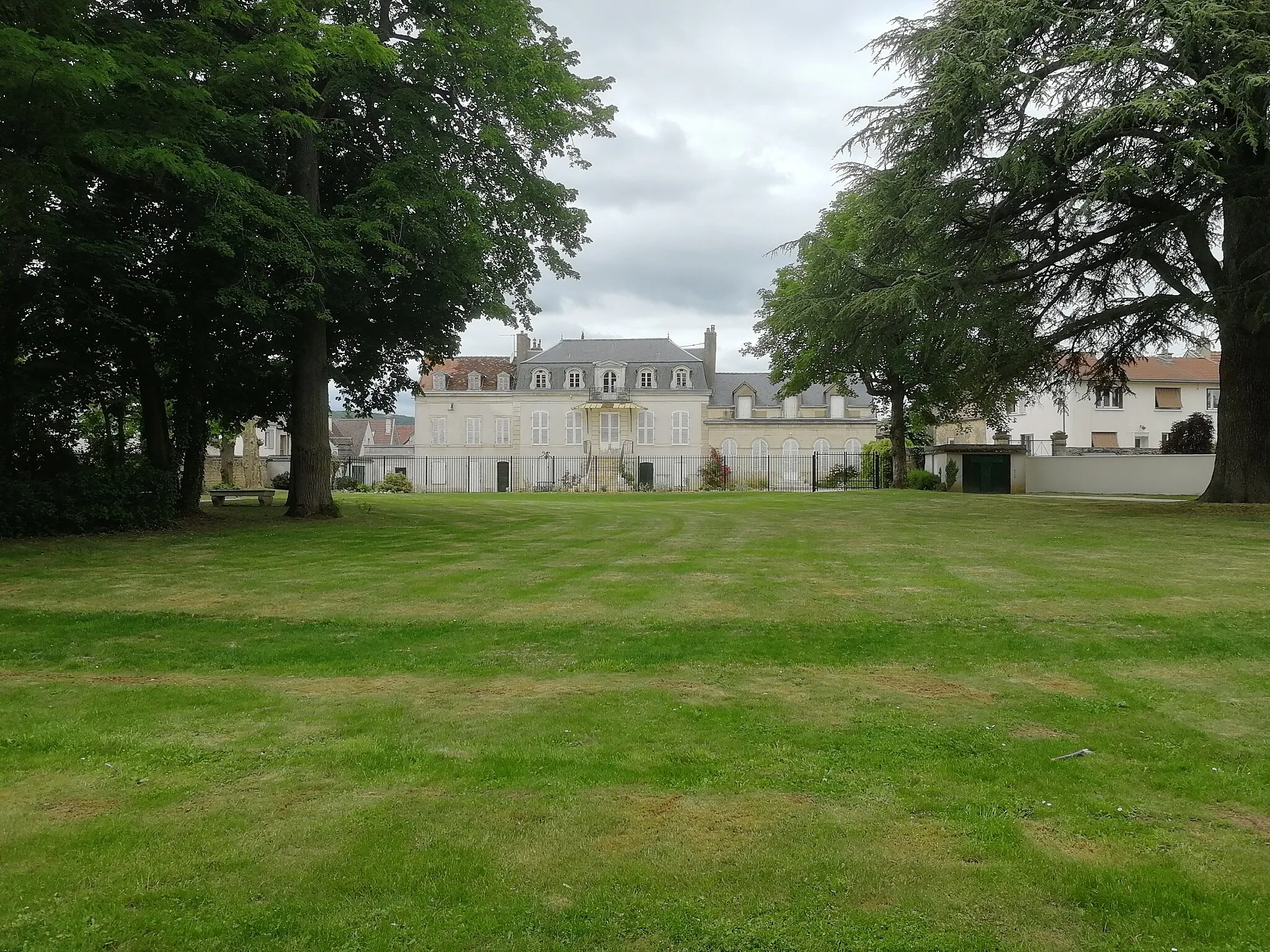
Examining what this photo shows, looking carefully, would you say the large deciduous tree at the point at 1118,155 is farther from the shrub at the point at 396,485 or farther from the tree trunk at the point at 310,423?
the shrub at the point at 396,485

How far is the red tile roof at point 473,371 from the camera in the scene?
184 ft

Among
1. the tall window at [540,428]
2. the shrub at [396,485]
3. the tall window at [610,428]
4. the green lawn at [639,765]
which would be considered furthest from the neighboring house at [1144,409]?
the green lawn at [639,765]

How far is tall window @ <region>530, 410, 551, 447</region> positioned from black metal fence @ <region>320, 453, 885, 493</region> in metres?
1.37

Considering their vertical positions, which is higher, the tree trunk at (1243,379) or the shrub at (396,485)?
the tree trunk at (1243,379)

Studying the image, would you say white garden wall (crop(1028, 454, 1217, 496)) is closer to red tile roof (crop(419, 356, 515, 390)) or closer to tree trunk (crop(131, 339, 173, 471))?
tree trunk (crop(131, 339, 173, 471))

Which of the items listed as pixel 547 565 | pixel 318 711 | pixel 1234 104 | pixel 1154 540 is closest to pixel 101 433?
pixel 547 565

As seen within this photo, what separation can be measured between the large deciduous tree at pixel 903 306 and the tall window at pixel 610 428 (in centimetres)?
3183

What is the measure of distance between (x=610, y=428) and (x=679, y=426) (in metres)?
4.37

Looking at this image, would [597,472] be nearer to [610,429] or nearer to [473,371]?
[610,429]

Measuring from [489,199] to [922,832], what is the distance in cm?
1750

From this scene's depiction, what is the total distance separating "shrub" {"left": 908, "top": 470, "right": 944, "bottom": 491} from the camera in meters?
34.9

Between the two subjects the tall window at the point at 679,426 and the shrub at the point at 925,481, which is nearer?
the shrub at the point at 925,481

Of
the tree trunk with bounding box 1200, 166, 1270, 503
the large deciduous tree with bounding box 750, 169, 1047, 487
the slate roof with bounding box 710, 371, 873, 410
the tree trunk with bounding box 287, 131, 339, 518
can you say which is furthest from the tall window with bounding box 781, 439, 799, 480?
the tree trunk with bounding box 287, 131, 339, 518

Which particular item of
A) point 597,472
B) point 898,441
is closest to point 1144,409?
point 898,441
